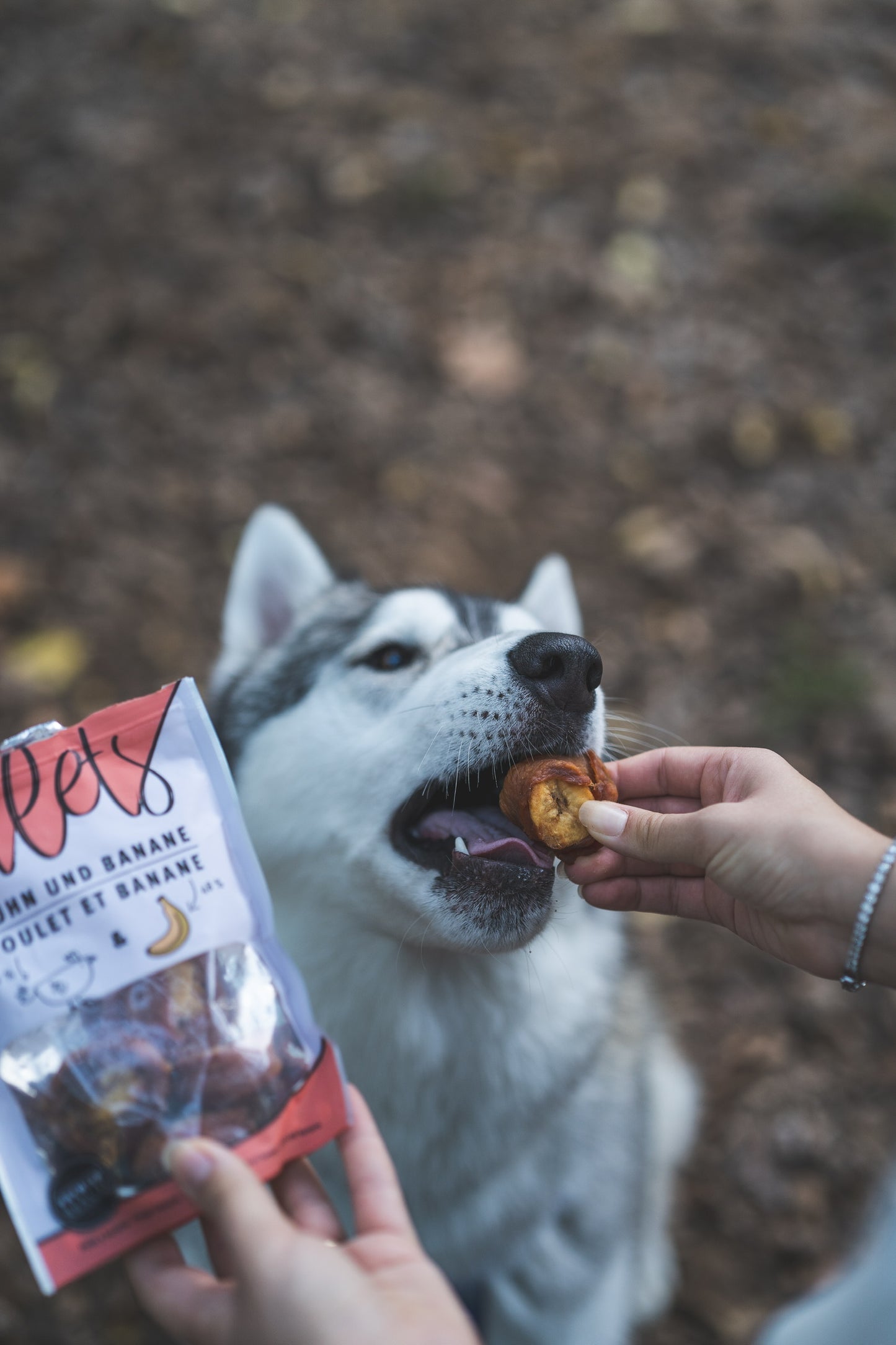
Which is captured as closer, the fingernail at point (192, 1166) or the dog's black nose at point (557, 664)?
the fingernail at point (192, 1166)

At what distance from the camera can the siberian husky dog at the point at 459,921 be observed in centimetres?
156

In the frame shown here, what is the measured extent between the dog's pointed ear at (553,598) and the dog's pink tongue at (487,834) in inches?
26.7

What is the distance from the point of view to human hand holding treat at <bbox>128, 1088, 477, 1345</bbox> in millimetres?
1062

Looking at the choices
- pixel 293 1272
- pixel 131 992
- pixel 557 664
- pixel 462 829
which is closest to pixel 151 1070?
pixel 131 992

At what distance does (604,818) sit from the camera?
1.45 m

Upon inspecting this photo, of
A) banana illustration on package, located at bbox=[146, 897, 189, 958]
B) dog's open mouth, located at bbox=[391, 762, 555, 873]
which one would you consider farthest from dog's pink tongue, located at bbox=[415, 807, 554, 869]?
banana illustration on package, located at bbox=[146, 897, 189, 958]

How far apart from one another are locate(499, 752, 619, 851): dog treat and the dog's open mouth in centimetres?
8

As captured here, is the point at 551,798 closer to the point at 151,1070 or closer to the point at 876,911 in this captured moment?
the point at 876,911

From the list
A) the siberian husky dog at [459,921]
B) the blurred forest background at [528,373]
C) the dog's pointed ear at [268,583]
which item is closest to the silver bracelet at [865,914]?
the siberian husky dog at [459,921]

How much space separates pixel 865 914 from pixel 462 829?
2.34 feet

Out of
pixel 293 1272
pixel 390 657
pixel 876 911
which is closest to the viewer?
pixel 293 1272

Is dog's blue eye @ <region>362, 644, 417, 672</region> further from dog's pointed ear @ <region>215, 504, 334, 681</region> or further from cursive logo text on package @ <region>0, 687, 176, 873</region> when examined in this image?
cursive logo text on package @ <region>0, 687, 176, 873</region>

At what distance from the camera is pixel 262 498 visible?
3953mm

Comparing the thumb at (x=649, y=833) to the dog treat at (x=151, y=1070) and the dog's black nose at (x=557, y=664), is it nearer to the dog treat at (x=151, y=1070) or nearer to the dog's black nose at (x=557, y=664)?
the dog's black nose at (x=557, y=664)
